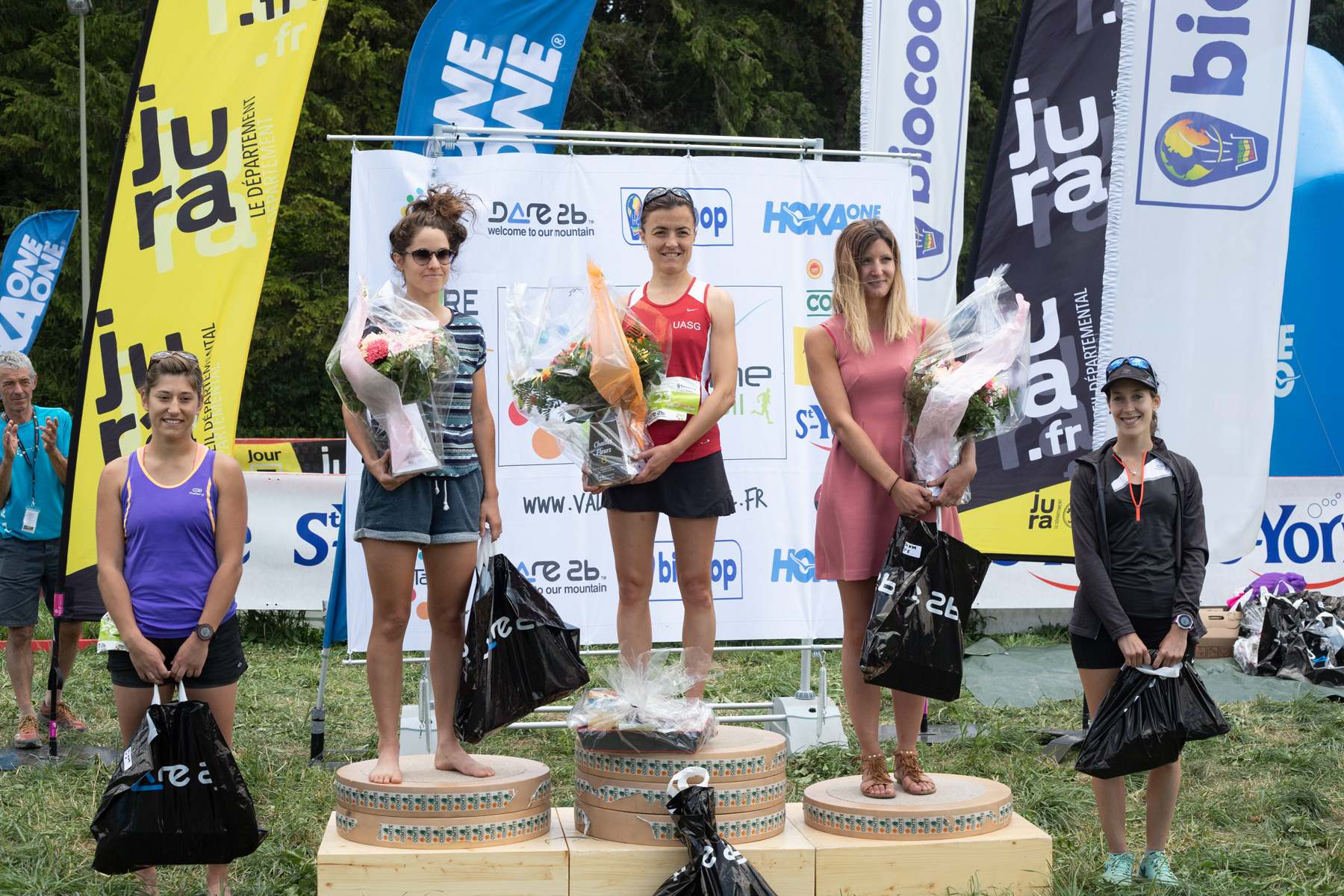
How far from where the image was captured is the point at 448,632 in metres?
3.33

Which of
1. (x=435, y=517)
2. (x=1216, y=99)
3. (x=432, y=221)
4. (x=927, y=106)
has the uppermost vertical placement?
(x=927, y=106)

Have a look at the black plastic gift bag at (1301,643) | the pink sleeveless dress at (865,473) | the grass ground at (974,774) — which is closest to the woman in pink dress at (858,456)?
the pink sleeveless dress at (865,473)

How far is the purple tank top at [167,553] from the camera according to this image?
313cm

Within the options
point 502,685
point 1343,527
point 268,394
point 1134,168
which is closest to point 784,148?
point 1134,168

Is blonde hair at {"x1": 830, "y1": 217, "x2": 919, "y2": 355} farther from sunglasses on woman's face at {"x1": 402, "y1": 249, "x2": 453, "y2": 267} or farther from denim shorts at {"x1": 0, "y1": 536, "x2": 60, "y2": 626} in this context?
denim shorts at {"x1": 0, "y1": 536, "x2": 60, "y2": 626}

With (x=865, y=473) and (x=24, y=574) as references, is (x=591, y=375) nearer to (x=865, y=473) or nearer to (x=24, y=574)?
(x=865, y=473)

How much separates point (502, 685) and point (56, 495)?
3.23m

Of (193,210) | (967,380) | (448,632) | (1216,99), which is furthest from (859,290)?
(1216,99)

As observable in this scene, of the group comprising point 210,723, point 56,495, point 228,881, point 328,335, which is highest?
point 328,335

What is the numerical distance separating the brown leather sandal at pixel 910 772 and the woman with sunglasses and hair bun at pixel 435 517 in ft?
3.86

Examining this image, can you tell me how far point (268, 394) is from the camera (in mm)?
16250

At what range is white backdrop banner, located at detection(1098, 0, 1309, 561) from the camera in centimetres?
551

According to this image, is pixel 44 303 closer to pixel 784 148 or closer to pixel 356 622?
pixel 356 622

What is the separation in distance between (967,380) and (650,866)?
1.55m
